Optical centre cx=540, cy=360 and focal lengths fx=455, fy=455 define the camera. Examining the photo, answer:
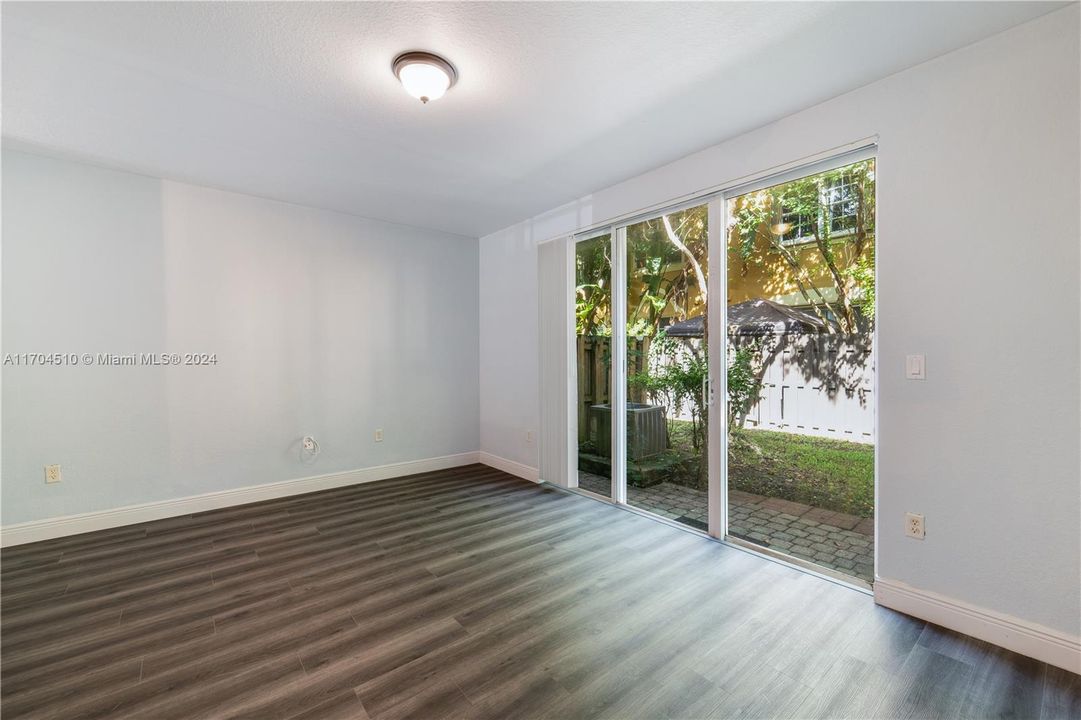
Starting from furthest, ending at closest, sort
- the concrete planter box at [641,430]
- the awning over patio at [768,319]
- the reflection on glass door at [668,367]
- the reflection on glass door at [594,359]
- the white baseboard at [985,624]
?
1. the reflection on glass door at [594,359]
2. the concrete planter box at [641,430]
3. the reflection on glass door at [668,367]
4. the awning over patio at [768,319]
5. the white baseboard at [985,624]

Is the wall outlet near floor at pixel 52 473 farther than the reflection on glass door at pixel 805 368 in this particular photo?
Yes

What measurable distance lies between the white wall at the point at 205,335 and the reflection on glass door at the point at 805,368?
311 centimetres

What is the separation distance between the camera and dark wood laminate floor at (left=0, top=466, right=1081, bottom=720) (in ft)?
5.41

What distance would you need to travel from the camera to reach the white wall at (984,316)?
1.82m

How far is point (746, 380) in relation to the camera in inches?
121

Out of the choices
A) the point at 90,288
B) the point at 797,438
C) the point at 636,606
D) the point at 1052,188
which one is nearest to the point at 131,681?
the point at 636,606

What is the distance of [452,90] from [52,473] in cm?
371

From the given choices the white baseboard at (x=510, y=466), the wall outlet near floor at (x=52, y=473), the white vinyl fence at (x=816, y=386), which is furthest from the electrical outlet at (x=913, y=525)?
the wall outlet near floor at (x=52, y=473)

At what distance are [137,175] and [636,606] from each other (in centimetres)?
452

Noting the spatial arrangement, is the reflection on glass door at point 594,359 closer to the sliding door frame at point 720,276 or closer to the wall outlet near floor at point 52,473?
the sliding door frame at point 720,276

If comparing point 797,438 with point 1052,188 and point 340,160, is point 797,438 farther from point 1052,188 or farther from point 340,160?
point 340,160

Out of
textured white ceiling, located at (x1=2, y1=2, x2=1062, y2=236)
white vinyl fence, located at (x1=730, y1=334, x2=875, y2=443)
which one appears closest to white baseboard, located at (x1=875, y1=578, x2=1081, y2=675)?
white vinyl fence, located at (x1=730, y1=334, x2=875, y2=443)

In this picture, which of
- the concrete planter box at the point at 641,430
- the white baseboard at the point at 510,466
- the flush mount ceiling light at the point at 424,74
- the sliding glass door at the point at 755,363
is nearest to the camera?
the flush mount ceiling light at the point at 424,74

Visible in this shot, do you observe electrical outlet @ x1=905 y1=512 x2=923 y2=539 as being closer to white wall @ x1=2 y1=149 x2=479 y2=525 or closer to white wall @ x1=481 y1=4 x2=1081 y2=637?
white wall @ x1=481 y1=4 x2=1081 y2=637
